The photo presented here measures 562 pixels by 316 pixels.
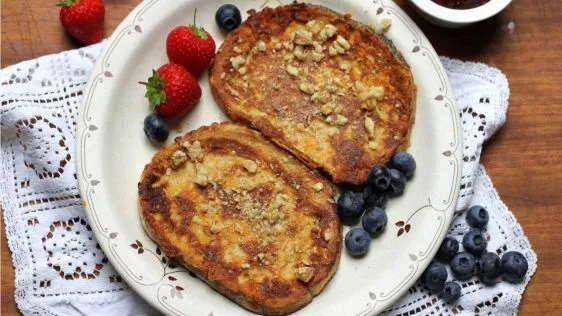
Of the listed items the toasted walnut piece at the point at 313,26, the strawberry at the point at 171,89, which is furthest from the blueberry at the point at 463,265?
the strawberry at the point at 171,89

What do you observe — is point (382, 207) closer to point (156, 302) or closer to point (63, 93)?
point (156, 302)

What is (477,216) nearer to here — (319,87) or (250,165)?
(319,87)

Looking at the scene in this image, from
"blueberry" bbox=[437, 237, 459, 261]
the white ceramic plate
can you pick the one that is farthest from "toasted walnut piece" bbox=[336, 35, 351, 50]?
"blueberry" bbox=[437, 237, 459, 261]

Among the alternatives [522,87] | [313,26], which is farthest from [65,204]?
[522,87]

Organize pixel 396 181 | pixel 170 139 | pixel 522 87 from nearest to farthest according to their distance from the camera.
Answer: pixel 396 181, pixel 170 139, pixel 522 87

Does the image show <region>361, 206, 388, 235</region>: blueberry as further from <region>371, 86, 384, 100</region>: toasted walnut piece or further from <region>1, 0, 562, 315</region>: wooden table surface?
<region>1, 0, 562, 315</region>: wooden table surface

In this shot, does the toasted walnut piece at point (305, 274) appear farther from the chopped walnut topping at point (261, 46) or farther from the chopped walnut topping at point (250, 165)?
the chopped walnut topping at point (261, 46)

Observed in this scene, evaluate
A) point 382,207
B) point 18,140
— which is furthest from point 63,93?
point 382,207
